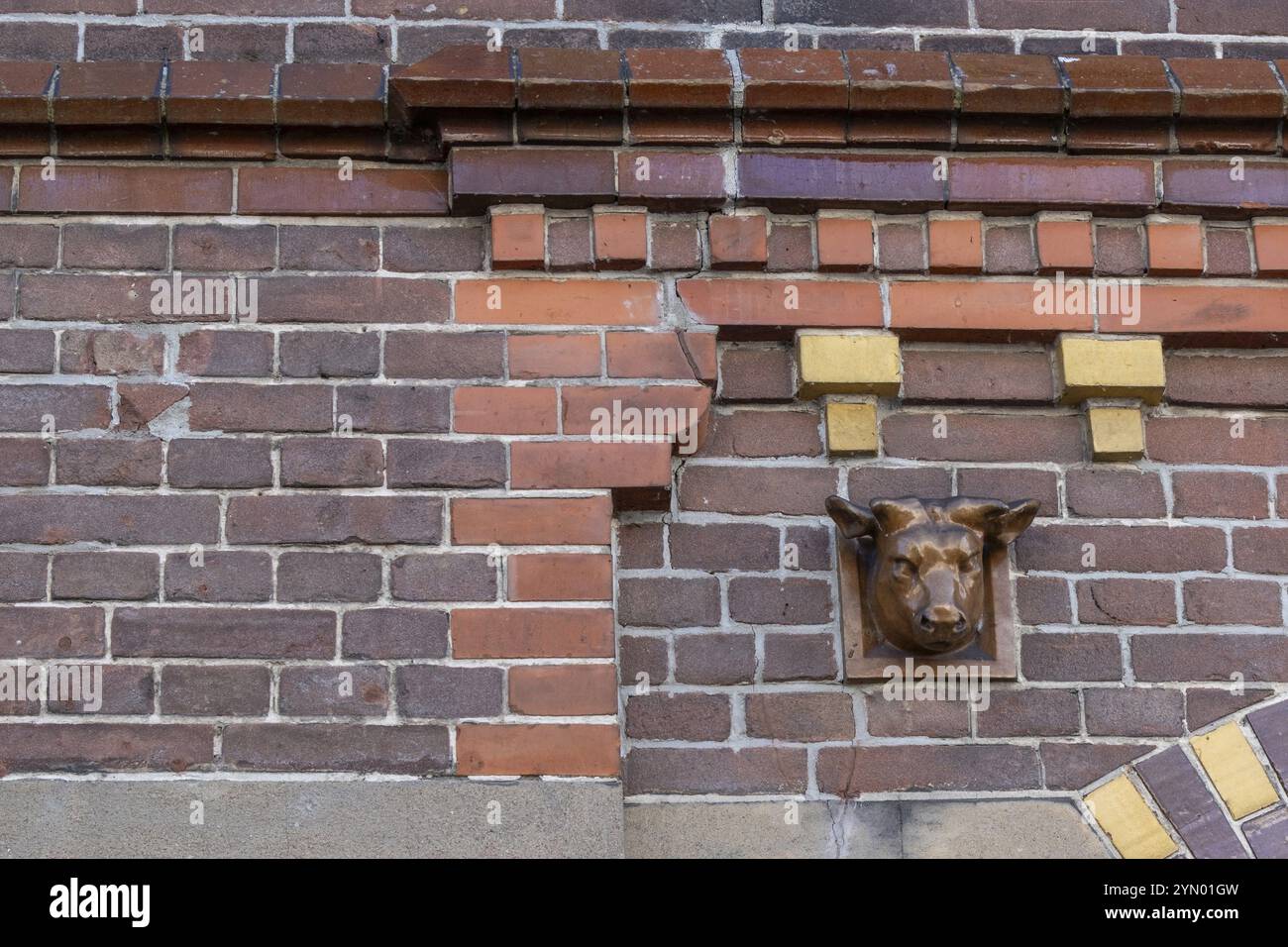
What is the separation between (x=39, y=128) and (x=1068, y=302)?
2.01 metres

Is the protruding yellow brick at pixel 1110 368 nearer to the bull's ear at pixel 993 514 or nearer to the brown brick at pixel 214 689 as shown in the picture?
the bull's ear at pixel 993 514

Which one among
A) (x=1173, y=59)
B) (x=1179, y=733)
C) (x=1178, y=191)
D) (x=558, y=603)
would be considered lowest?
(x=1179, y=733)

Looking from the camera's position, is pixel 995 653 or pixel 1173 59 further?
pixel 1173 59

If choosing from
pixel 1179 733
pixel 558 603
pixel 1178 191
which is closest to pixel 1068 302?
pixel 1178 191

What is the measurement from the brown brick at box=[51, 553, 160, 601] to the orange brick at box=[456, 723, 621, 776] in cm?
63

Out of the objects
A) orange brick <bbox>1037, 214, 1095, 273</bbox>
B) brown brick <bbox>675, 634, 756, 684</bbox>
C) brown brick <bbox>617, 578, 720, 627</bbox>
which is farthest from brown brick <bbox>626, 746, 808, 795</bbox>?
orange brick <bbox>1037, 214, 1095, 273</bbox>

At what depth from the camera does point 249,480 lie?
144 inches

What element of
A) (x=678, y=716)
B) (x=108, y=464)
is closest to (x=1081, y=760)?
(x=678, y=716)

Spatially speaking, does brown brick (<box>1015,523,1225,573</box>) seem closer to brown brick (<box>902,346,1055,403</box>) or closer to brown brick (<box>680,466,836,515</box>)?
brown brick (<box>902,346,1055,403</box>)

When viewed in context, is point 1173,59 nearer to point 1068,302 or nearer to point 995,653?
point 1068,302

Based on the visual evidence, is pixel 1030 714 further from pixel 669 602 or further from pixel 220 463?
pixel 220 463

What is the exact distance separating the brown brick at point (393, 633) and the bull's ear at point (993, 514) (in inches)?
37.9

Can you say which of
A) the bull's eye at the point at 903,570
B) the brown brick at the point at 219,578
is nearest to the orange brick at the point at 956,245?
the bull's eye at the point at 903,570

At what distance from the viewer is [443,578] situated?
3.62 metres
